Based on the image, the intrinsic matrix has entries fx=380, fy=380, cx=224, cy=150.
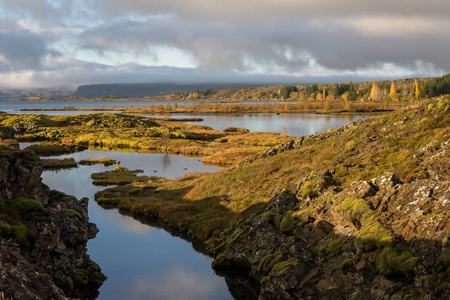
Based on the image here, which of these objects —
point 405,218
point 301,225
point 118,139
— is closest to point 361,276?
point 405,218

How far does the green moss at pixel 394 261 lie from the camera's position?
2002cm

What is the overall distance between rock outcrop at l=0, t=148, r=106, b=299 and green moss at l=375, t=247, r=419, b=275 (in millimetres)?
18126

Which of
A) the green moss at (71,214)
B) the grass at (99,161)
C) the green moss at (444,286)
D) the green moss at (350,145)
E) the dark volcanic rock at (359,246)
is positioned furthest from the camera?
the grass at (99,161)

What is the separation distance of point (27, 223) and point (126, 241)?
1630 cm

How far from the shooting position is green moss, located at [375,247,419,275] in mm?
20016

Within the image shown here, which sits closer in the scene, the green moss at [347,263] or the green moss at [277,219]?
the green moss at [347,263]

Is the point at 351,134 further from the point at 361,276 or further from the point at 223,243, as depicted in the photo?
the point at 361,276

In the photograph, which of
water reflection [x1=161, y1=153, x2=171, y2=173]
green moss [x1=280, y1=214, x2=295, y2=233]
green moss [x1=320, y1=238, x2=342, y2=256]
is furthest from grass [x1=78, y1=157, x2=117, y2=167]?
green moss [x1=320, y1=238, x2=342, y2=256]

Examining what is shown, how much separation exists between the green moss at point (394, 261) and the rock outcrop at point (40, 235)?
18.1 meters

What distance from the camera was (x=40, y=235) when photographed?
2748 centimetres

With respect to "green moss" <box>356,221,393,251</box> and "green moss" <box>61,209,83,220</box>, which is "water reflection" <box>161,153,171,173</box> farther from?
"green moss" <box>356,221,393,251</box>

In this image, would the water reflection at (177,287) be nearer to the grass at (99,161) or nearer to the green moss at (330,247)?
the green moss at (330,247)

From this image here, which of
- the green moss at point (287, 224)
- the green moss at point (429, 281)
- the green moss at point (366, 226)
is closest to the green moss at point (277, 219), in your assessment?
the green moss at point (287, 224)

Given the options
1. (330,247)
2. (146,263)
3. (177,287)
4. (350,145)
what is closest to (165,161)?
(146,263)
